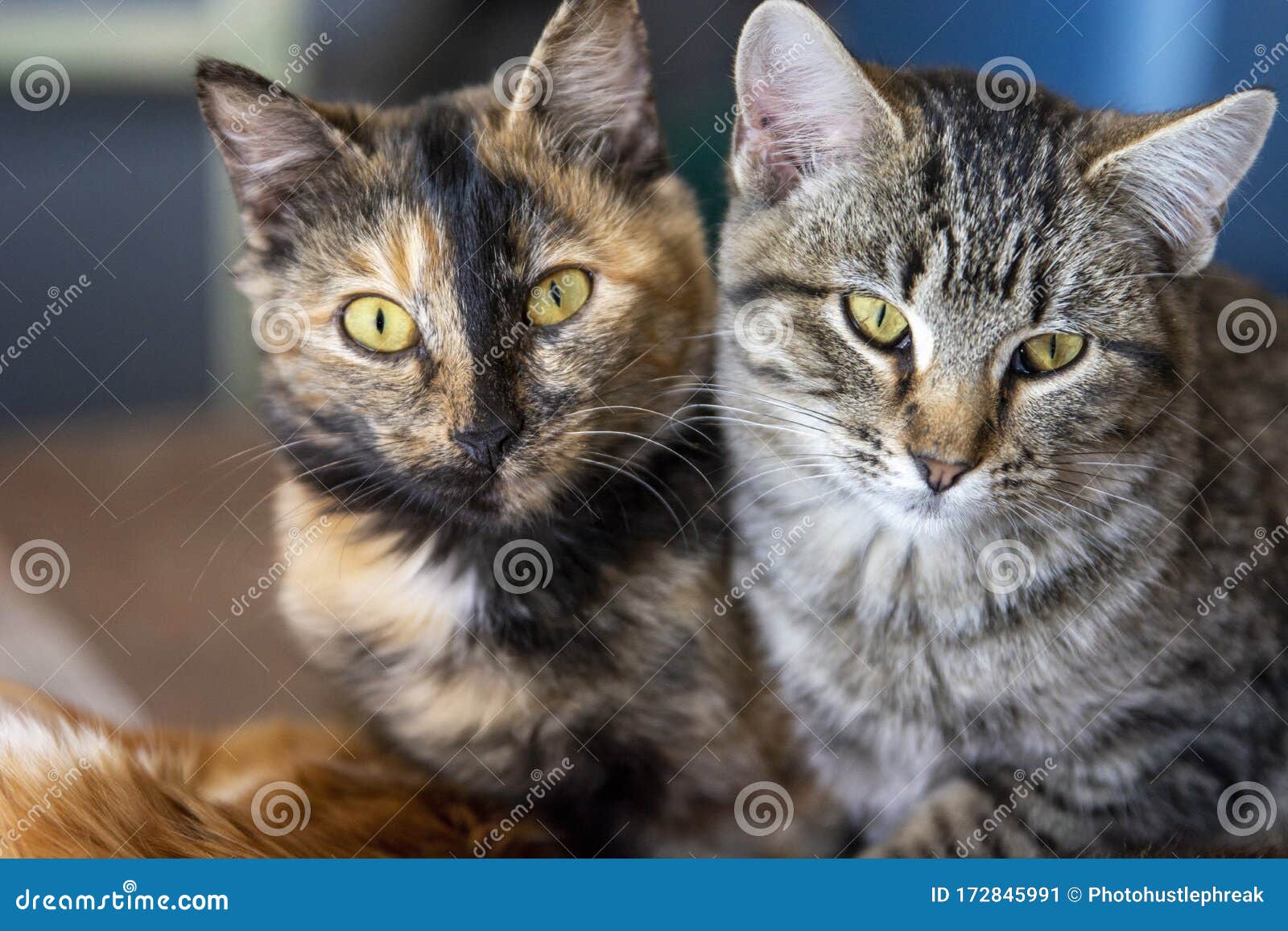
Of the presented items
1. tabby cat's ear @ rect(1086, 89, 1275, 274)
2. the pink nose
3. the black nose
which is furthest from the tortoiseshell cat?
tabby cat's ear @ rect(1086, 89, 1275, 274)

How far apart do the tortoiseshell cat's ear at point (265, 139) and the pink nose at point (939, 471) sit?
616 millimetres

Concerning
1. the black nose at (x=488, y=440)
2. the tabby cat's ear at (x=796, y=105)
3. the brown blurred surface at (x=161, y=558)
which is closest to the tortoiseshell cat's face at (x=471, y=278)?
the black nose at (x=488, y=440)

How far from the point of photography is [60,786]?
3.27 feet

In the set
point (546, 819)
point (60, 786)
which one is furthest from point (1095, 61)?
point (60, 786)

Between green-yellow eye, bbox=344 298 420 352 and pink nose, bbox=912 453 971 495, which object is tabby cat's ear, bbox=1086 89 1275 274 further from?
green-yellow eye, bbox=344 298 420 352

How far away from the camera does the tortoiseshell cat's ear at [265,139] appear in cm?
95

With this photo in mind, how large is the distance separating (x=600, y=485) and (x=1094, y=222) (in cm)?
54

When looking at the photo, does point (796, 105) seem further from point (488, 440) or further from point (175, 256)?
point (175, 256)

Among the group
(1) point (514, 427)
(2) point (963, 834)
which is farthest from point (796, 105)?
(2) point (963, 834)

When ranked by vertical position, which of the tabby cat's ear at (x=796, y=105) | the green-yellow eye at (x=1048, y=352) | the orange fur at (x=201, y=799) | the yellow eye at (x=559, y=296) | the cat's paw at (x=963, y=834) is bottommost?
the cat's paw at (x=963, y=834)

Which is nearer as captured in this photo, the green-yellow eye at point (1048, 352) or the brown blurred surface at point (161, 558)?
the green-yellow eye at point (1048, 352)

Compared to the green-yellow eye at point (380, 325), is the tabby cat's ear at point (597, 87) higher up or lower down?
higher up

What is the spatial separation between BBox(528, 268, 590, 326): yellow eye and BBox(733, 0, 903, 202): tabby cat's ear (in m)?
0.21

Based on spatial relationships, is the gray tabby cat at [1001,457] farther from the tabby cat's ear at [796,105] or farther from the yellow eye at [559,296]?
the yellow eye at [559,296]
